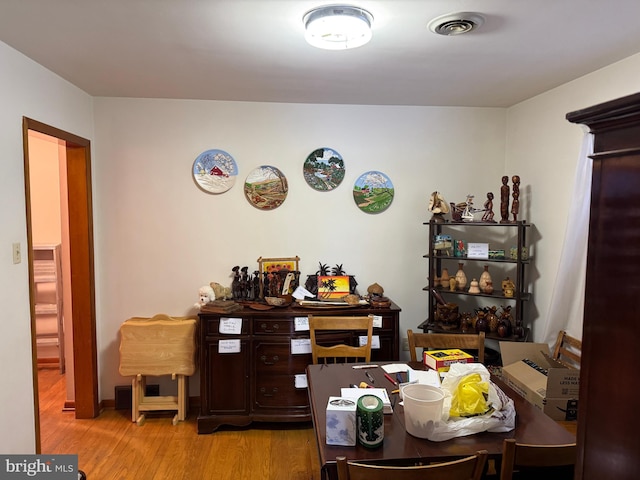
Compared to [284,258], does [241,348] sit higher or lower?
lower

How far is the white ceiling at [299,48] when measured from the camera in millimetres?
1691

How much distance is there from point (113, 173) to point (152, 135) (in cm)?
42

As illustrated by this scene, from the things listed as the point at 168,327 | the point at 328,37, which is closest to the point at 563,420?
the point at 328,37

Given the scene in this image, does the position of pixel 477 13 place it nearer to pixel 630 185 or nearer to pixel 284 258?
pixel 630 185

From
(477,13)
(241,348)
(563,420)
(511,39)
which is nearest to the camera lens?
(477,13)

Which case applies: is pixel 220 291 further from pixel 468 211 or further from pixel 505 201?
pixel 505 201

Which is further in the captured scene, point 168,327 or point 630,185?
point 168,327

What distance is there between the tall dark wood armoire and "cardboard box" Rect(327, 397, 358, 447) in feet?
2.56

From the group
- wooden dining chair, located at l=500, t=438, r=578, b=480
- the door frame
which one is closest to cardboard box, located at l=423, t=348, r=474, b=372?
wooden dining chair, located at l=500, t=438, r=578, b=480

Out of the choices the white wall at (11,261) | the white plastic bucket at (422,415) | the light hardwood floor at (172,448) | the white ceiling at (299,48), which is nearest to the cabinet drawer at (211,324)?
the light hardwood floor at (172,448)

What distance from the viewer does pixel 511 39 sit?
1.99 meters

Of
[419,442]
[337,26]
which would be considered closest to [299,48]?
[337,26]

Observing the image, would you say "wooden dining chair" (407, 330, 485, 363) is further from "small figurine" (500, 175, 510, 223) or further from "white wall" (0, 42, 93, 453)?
"white wall" (0, 42, 93, 453)

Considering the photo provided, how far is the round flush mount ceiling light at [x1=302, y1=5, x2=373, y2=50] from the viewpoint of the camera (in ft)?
5.56
